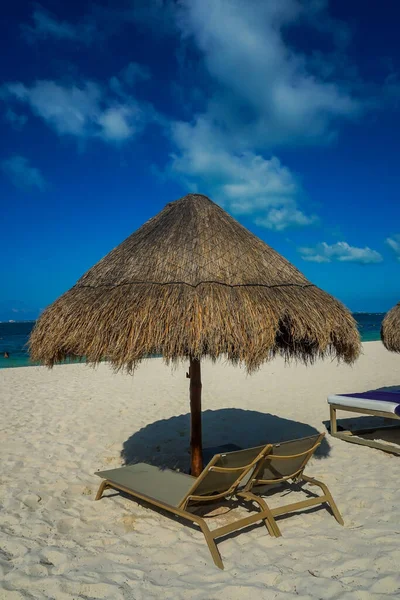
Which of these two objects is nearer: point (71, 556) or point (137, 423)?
point (71, 556)

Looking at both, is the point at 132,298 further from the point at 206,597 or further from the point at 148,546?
the point at 206,597

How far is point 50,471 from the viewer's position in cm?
480

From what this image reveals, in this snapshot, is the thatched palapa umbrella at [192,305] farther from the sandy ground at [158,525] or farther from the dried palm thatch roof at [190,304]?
the sandy ground at [158,525]

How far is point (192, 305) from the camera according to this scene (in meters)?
3.55

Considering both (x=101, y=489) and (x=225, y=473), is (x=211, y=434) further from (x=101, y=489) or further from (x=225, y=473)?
(x=225, y=473)

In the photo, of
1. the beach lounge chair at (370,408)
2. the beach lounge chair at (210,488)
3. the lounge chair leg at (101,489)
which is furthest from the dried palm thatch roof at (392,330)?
the lounge chair leg at (101,489)

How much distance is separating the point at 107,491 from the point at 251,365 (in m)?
1.99

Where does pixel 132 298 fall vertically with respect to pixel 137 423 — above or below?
above

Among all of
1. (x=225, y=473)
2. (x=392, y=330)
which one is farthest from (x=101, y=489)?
(x=392, y=330)

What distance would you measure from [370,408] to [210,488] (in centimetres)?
309

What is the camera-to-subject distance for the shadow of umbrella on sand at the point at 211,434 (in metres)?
5.45

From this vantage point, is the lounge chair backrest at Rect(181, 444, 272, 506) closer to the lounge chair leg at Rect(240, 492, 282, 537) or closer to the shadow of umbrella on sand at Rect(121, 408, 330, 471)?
the lounge chair leg at Rect(240, 492, 282, 537)

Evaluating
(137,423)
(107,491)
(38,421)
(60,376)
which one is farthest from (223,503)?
(60,376)

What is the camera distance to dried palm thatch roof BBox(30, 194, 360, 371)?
11.5 feet
